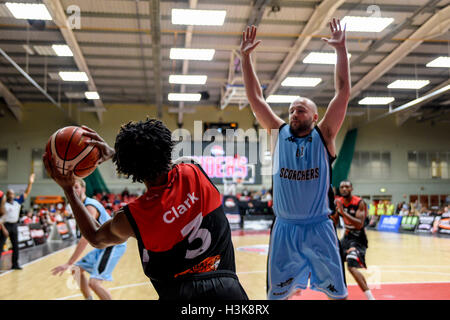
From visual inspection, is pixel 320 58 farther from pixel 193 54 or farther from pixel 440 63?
pixel 440 63

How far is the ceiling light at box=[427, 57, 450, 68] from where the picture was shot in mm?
13653

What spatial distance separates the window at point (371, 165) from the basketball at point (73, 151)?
20.9 metres

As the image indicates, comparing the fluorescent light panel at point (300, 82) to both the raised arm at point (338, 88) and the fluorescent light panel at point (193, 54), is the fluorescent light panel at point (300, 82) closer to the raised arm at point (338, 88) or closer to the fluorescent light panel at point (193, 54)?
the fluorescent light panel at point (193, 54)

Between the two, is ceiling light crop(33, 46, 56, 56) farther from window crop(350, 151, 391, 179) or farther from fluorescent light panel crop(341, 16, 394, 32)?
window crop(350, 151, 391, 179)

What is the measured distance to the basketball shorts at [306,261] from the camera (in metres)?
2.54

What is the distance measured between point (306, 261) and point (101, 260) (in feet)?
7.87

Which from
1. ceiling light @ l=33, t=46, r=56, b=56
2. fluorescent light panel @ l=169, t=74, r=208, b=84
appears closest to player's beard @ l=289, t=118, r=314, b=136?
fluorescent light panel @ l=169, t=74, r=208, b=84

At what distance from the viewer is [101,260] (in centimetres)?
423

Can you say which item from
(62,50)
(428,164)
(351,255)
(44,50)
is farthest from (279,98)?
(351,255)

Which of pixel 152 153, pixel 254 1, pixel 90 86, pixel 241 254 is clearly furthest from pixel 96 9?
pixel 152 153

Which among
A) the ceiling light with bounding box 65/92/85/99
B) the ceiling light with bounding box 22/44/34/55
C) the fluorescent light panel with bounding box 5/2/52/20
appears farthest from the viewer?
the ceiling light with bounding box 65/92/85/99

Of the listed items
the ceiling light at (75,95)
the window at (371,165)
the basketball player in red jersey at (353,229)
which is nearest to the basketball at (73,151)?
the basketball player in red jersey at (353,229)

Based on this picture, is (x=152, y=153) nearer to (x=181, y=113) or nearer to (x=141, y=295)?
(x=141, y=295)

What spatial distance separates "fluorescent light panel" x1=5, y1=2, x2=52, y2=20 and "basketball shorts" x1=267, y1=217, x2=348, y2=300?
8614 mm
